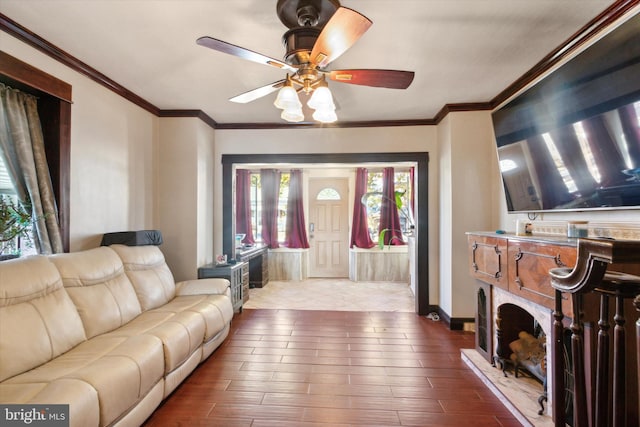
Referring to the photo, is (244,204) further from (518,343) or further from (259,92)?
(518,343)

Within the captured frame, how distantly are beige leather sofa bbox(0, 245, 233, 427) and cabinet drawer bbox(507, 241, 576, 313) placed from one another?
2429 millimetres

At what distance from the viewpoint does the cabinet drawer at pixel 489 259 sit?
7.57ft

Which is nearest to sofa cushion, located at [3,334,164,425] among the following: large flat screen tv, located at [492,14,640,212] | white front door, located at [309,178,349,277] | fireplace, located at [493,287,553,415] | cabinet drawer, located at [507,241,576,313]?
cabinet drawer, located at [507,241,576,313]

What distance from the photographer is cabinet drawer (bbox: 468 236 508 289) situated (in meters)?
2.31

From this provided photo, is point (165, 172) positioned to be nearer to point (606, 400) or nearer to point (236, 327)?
point (236, 327)

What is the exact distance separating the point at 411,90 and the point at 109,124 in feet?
10.1

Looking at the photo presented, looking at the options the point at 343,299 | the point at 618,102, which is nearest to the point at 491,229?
the point at 618,102

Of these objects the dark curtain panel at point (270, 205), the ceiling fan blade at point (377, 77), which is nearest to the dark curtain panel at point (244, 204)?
the dark curtain panel at point (270, 205)

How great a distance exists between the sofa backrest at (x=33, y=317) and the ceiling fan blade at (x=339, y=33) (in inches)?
86.0

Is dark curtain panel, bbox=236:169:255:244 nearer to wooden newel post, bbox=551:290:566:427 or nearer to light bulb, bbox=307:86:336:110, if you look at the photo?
light bulb, bbox=307:86:336:110

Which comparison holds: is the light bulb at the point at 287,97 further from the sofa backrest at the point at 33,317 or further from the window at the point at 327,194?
the window at the point at 327,194

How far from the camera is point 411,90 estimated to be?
3.06m

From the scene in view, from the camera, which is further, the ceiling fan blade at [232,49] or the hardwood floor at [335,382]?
the hardwood floor at [335,382]

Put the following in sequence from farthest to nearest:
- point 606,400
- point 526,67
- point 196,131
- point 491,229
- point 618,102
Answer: point 196,131 < point 491,229 < point 526,67 < point 618,102 < point 606,400
